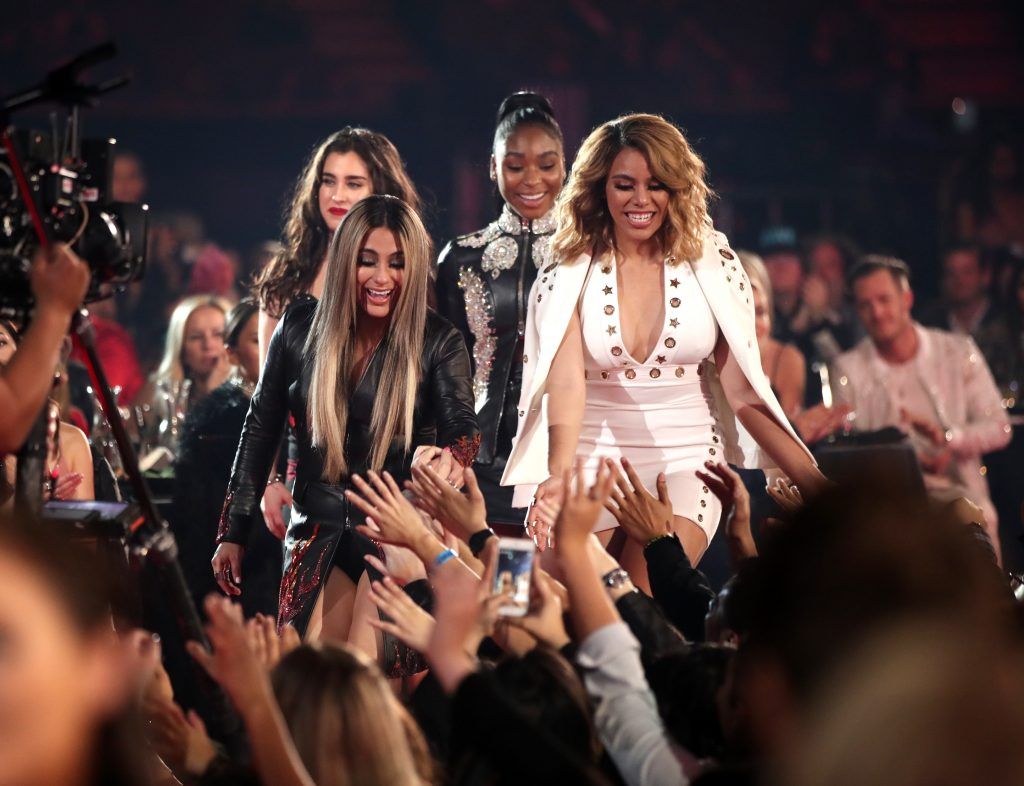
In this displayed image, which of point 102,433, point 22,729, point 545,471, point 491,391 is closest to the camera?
point 22,729

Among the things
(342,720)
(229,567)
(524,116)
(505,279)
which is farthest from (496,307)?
(342,720)

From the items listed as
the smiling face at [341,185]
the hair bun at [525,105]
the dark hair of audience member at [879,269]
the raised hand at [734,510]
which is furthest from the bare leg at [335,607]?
the dark hair of audience member at [879,269]

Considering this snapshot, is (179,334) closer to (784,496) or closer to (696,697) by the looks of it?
(784,496)

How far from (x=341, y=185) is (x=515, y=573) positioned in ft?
8.71

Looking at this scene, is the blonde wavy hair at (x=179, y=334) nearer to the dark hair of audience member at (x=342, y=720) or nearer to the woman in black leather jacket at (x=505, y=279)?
the woman in black leather jacket at (x=505, y=279)

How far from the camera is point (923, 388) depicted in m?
7.20

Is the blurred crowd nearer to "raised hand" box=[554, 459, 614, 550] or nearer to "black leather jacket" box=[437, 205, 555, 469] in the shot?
"raised hand" box=[554, 459, 614, 550]

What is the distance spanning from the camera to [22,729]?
1501 millimetres

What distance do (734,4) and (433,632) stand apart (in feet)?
37.3

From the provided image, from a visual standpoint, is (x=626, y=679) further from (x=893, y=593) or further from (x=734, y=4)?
(x=734, y=4)

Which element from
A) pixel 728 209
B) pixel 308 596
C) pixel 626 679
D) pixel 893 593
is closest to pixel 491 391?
pixel 308 596

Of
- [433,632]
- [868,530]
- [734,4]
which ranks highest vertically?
[734,4]

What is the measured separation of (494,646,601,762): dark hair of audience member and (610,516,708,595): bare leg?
1635mm

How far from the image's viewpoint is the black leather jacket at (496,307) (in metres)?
4.80
